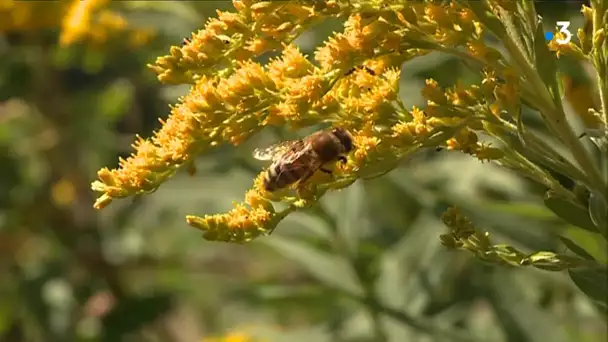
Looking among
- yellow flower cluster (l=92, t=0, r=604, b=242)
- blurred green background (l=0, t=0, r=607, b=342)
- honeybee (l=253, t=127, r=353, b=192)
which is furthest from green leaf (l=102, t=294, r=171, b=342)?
yellow flower cluster (l=92, t=0, r=604, b=242)

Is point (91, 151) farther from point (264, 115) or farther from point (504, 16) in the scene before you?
point (504, 16)

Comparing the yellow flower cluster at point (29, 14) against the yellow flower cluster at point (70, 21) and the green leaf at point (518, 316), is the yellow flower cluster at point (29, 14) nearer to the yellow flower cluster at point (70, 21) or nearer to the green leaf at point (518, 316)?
the yellow flower cluster at point (70, 21)

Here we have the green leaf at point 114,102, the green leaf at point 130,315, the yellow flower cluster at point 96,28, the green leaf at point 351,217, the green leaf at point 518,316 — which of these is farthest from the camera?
the green leaf at point 114,102

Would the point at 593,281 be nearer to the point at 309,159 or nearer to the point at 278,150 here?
the point at 309,159

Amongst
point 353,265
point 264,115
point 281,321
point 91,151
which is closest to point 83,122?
point 91,151

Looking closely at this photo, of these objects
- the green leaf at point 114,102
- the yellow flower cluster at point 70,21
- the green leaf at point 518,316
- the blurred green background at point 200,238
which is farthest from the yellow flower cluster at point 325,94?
the green leaf at point 114,102

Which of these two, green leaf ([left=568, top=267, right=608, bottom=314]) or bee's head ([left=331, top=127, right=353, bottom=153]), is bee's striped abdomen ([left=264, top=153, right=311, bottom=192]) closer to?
bee's head ([left=331, top=127, right=353, bottom=153])
